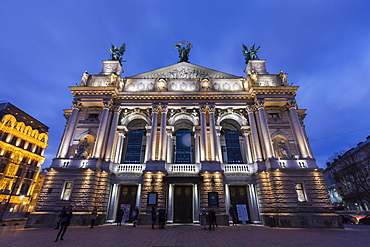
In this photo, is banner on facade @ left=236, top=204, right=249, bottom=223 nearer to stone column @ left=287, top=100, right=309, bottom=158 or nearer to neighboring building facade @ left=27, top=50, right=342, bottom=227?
neighboring building facade @ left=27, top=50, right=342, bottom=227

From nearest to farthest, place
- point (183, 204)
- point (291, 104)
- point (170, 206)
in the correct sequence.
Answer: point (170, 206) < point (183, 204) < point (291, 104)

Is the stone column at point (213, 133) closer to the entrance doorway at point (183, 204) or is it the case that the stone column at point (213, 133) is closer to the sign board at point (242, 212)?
the entrance doorway at point (183, 204)

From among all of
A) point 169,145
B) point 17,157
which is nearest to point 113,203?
point 169,145

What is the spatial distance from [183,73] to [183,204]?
19.2 m

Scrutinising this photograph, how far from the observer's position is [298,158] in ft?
73.3

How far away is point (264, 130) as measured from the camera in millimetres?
23719

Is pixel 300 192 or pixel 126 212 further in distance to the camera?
pixel 126 212

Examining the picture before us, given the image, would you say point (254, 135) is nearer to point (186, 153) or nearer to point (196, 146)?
point (196, 146)

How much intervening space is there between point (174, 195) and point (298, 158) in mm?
15742

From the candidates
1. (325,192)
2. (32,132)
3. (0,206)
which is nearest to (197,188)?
(325,192)

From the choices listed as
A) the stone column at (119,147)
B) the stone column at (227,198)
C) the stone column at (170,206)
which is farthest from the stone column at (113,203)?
the stone column at (227,198)

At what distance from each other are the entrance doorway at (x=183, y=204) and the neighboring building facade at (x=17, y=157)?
39.0 m

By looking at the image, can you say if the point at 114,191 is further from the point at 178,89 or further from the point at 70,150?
the point at 178,89

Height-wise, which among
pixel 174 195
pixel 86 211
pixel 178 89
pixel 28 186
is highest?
pixel 178 89
